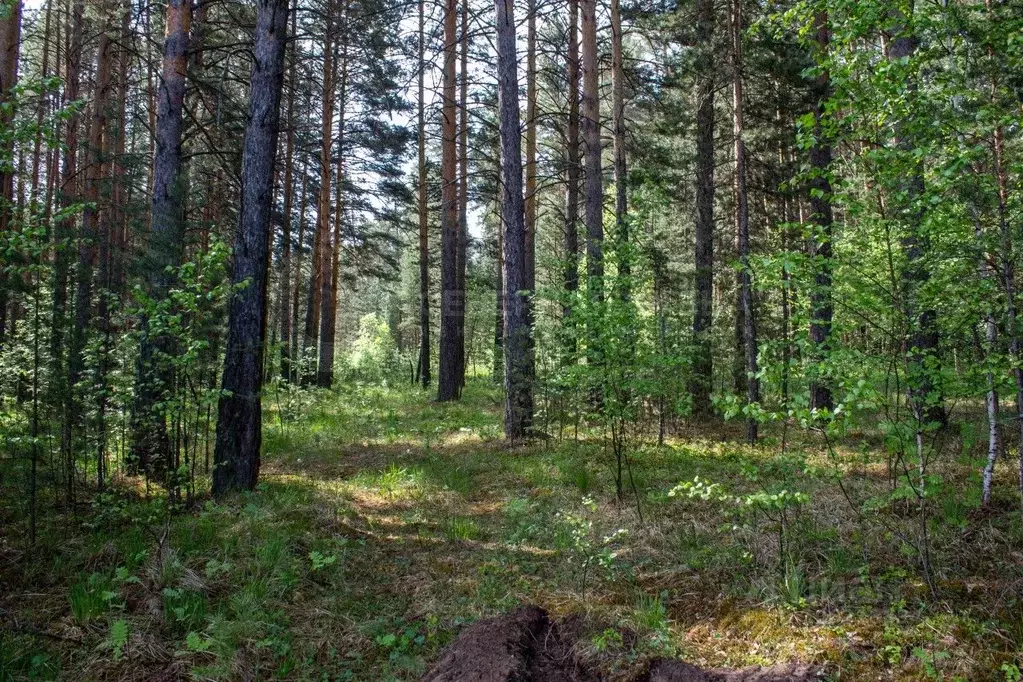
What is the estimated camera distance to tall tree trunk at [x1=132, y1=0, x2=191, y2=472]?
6.30 m

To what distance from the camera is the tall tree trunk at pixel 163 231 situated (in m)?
6.30

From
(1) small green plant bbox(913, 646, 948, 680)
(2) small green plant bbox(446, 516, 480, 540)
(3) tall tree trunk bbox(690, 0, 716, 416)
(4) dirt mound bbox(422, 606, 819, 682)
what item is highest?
(3) tall tree trunk bbox(690, 0, 716, 416)

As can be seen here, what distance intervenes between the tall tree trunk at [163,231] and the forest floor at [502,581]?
0.65 metres

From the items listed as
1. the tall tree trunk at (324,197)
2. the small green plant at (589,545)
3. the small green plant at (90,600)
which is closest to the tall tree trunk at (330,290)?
the tall tree trunk at (324,197)

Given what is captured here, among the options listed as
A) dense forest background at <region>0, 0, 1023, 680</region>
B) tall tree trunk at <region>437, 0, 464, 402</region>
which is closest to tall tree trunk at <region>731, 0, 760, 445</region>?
dense forest background at <region>0, 0, 1023, 680</region>

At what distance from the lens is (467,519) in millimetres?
6660

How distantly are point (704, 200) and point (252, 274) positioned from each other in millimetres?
9197

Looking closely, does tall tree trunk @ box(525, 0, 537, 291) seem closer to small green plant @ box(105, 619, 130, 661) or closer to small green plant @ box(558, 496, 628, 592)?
small green plant @ box(558, 496, 628, 592)

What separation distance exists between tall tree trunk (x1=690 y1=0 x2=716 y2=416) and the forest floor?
4.85 m

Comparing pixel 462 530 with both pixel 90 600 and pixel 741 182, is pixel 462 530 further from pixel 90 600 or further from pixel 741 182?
pixel 741 182

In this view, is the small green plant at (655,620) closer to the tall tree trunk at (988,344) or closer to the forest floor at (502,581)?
the forest floor at (502,581)

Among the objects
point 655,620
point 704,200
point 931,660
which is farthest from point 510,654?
point 704,200

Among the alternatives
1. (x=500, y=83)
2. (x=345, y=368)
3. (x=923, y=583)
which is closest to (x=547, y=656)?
(x=923, y=583)

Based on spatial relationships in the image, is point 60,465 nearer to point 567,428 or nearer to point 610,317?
point 610,317
